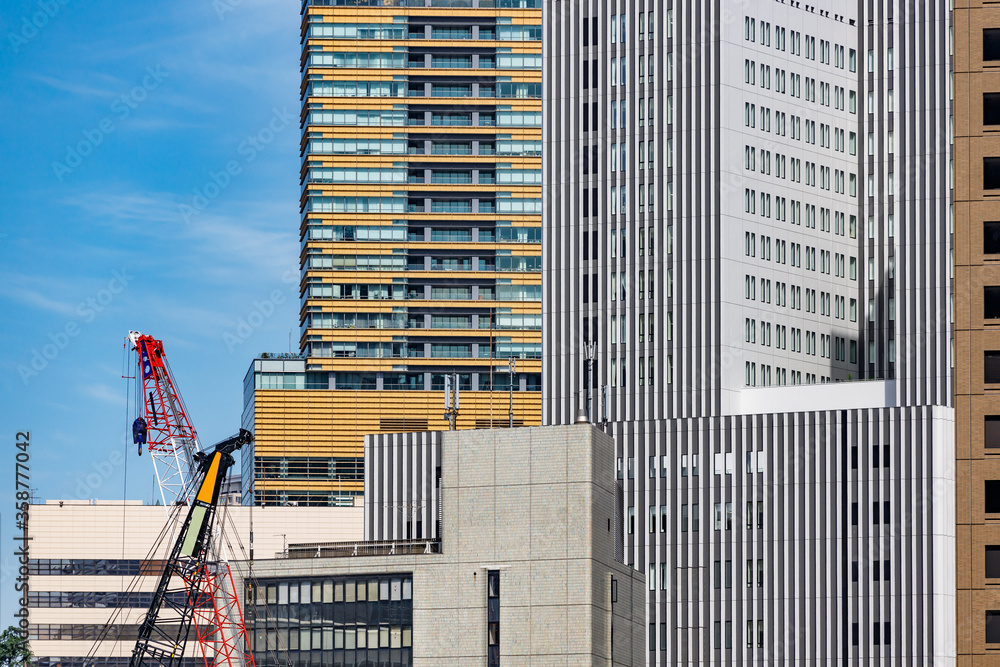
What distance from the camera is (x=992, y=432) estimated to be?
615ft

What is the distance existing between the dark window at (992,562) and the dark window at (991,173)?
35.7 metres

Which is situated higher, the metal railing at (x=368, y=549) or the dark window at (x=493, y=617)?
the metal railing at (x=368, y=549)

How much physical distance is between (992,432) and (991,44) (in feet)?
128

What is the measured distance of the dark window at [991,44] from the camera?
188125 millimetres

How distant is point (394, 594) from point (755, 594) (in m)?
57.3

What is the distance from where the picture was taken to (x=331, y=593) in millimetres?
157375

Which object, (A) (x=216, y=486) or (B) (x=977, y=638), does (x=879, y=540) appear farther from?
(A) (x=216, y=486)

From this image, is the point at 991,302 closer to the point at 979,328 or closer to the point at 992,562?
the point at 979,328

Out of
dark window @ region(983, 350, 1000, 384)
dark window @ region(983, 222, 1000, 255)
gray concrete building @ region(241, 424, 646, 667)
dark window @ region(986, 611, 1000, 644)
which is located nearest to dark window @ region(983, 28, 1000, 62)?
dark window @ region(983, 222, 1000, 255)

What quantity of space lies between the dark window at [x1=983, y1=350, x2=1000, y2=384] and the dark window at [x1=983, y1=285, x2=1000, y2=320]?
140 inches

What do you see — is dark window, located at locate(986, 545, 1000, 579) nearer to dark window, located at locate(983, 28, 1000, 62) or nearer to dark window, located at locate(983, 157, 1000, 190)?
dark window, located at locate(983, 157, 1000, 190)

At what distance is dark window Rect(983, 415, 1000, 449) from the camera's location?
18662 centimetres

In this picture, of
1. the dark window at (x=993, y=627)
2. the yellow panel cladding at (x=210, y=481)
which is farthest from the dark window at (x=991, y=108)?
the yellow panel cladding at (x=210, y=481)

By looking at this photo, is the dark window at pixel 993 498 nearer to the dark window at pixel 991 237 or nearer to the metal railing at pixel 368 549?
the dark window at pixel 991 237
